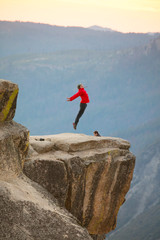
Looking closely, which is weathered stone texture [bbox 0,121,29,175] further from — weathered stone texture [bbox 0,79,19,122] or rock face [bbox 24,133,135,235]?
rock face [bbox 24,133,135,235]

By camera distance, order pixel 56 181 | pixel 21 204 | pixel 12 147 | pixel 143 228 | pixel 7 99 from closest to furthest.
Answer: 1. pixel 21 204
2. pixel 12 147
3. pixel 7 99
4. pixel 56 181
5. pixel 143 228

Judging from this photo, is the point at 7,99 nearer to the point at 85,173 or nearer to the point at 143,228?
the point at 85,173

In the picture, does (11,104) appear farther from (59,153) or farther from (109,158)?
(109,158)

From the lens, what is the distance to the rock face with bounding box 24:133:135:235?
17.0m

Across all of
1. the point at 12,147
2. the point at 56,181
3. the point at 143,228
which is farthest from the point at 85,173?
the point at 143,228

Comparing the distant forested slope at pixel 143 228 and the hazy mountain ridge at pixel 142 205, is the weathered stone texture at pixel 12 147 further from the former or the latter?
the hazy mountain ridge at pixel 142 205

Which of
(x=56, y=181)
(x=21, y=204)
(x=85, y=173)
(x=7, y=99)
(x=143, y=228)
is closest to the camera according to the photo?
(x=21, y=204)

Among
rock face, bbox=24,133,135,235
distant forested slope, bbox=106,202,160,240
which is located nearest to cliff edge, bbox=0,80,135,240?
rock face, bbox=24,133,135,235

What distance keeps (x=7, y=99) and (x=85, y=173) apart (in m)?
6.26

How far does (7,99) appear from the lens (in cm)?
1503

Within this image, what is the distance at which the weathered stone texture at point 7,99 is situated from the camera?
1477 cm

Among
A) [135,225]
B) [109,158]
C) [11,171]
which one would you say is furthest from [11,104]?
[135,225]

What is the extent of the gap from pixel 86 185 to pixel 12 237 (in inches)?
349

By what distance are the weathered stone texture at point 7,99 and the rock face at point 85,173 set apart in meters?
2.56
